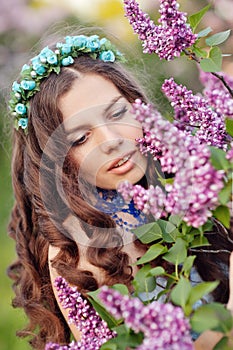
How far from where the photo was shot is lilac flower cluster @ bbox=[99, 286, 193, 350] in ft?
2.72

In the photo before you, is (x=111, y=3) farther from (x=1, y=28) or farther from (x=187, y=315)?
(x=187, y=315)

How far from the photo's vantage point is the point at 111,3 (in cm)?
424

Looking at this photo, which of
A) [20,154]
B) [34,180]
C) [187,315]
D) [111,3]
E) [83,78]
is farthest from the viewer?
[111,3]

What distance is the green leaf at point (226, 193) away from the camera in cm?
90

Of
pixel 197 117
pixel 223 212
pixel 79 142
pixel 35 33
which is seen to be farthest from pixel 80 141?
pixel 35 33

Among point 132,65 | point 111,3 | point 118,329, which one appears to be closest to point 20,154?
point 132,65

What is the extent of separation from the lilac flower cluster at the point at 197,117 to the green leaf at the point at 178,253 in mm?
186

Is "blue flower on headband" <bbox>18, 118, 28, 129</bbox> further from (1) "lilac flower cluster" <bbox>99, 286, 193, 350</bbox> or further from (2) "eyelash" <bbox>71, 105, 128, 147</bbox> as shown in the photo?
(1) "lilac flower cluster" <bbox>99, 286, 193, 350</bbox>

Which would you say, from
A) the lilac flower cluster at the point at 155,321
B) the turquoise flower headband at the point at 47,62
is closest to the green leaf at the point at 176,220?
the lilac flower cluster at the point at 155,321

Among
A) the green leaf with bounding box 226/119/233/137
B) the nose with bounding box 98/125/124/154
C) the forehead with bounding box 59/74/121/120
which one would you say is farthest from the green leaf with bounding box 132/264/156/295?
the forehead with bounding box 59/74/121/120

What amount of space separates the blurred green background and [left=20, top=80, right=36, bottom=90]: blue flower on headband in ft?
2.89

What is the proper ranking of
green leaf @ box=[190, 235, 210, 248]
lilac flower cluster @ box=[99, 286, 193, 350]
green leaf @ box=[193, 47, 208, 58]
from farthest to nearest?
green leaf @ box=[193, 47, 208, 58], green leaf @ box=[190, 235, 210, 248], lilac flower cluster @ box=[99, 286, 193, 350]

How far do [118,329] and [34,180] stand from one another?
0.74 m

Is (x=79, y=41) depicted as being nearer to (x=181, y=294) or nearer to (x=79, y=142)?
(x=79, y=142)
